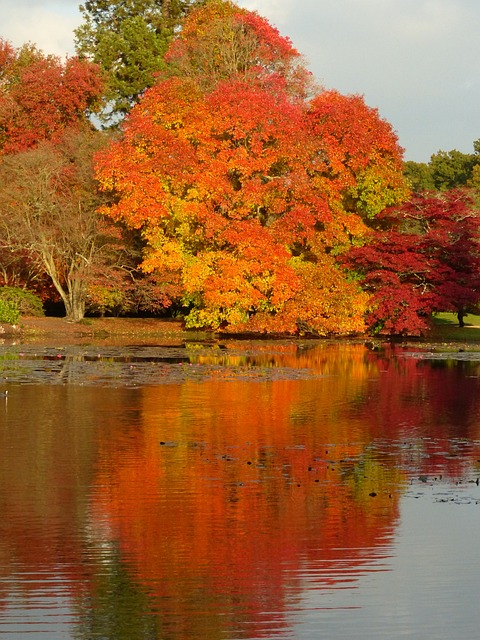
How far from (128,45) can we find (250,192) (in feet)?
60.6

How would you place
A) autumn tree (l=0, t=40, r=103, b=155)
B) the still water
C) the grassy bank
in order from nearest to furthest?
the still water
the grassy bank
autumn tree (l=0, t=40, r=103, b=155)

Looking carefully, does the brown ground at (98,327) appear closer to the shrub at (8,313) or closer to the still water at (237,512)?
the shrub at (8,313)

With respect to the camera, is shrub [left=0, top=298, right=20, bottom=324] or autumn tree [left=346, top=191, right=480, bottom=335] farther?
autumn tree [left=346, top=191, right=480, bottom=335]

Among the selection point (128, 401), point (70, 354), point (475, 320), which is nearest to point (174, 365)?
point (70, 354)

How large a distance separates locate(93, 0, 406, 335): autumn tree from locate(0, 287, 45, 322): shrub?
450cm

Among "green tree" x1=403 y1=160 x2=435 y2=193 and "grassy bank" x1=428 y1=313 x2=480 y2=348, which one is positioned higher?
"green tree" x1=403 y1=160 x2=435 y2=193

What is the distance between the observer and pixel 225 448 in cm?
1557

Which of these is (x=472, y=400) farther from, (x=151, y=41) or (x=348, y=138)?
(x=151, y=41)

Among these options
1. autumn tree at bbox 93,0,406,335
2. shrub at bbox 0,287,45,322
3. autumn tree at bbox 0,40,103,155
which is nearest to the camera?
autumn tree at bbox 93,0,406,335

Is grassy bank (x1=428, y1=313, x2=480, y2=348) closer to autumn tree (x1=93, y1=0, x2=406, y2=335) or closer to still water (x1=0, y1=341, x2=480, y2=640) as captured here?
autumn tree (x1=93, y1=0, x2=406, y2=335)

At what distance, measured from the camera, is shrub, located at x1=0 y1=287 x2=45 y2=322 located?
131 ft

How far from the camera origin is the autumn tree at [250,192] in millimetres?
39312

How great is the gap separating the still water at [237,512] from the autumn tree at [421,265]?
17.0m

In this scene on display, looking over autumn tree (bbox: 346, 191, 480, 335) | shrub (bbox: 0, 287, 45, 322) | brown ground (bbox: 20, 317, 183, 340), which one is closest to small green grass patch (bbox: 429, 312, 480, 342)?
autumn tree (bbox: 346, 191, 480, 335)
